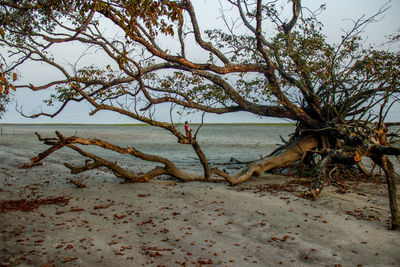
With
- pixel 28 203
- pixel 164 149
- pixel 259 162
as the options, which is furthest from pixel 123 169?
pixel 164 149

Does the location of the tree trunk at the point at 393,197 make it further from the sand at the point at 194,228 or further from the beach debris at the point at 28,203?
A: the beach debris at the point at 28,203

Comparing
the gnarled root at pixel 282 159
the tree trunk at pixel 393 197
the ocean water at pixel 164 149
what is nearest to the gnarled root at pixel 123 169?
the ocean water at pixel 164 149

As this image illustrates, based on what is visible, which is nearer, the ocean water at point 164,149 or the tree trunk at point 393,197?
the tree trunk at point 393,197

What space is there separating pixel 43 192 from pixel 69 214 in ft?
7.76

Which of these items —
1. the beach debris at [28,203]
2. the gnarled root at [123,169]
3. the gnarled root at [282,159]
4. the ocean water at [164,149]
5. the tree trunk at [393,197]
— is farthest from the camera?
the ocean water at [164,149]

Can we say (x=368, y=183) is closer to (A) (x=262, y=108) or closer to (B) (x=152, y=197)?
(A) (x=262, y=108)

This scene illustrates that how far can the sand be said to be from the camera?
15.1 feet

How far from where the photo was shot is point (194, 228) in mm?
5855

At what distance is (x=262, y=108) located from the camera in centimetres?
1165

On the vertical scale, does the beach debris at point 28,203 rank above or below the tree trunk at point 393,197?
below

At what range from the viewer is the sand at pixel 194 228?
461 cm

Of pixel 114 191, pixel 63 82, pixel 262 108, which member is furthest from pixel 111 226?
pixel 262 108

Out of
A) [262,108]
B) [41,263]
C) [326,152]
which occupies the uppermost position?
[262,108]

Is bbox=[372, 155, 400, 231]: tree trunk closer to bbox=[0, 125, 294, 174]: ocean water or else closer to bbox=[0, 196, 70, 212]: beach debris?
bbox=[0, 196, 70, 212]: beach debris
